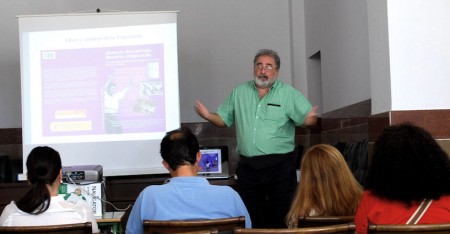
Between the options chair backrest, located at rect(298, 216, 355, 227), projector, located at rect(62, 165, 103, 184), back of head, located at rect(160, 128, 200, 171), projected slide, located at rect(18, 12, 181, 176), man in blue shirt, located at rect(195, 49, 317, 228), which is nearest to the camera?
chair backrest, located at rect(298, 216, 355, 227)

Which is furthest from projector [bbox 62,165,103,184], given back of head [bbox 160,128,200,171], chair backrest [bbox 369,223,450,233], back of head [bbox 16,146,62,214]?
chair backrest [bbox 369,223,450,233]

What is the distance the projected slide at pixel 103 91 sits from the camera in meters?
5.89

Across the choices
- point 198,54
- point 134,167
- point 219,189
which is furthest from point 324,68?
point 219,189

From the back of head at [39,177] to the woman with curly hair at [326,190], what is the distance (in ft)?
3.30

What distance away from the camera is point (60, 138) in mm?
5871

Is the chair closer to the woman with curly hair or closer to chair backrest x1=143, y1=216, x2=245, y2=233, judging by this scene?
chair backrest x1=143, y1=216, x2=245, y2=233

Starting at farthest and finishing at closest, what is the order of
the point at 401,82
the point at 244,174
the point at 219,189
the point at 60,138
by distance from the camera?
the point at 60,138, the point at 244,174, the point at 401,82, the point at 219,189

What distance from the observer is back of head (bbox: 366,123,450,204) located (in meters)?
2.41

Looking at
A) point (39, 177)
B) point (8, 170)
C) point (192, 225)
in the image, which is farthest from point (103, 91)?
point (192, 225)

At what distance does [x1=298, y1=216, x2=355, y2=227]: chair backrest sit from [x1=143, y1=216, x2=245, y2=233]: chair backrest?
233 mm

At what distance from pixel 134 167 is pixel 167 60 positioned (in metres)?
0.97

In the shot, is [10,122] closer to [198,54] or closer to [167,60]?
[198,54]

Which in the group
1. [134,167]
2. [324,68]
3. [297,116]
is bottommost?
[134,167]

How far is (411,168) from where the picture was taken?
2420 millimetres
